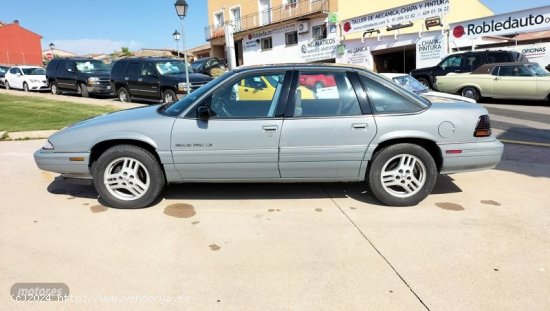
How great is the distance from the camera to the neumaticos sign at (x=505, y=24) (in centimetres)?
1670

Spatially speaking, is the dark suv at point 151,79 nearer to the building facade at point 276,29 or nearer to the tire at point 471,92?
the tire at point 471,92

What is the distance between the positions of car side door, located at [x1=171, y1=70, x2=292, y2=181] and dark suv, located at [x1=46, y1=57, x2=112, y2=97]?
14.0 m

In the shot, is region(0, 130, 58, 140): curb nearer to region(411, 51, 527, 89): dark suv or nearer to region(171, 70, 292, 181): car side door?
region(171, 70, 292, 181): car side door

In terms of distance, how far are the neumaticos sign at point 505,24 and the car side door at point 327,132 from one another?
53.8ft

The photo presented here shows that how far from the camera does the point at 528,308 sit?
101 inches

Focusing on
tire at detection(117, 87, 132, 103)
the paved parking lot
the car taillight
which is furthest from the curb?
the car taillight

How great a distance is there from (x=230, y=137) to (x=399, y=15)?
803 inches

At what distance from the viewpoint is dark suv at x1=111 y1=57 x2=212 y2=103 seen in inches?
520

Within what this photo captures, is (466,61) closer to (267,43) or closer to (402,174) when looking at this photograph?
(402,174)

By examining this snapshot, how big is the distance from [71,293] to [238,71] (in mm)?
2646

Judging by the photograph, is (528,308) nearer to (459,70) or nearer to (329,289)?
(329,289)

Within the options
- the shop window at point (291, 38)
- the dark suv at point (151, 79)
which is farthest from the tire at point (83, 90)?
the shop window at point (291, 38)

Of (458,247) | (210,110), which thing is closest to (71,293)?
(210,110)

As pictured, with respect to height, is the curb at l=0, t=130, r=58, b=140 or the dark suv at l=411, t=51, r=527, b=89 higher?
the dark suv at l=411, t=51, r=527, b=89
